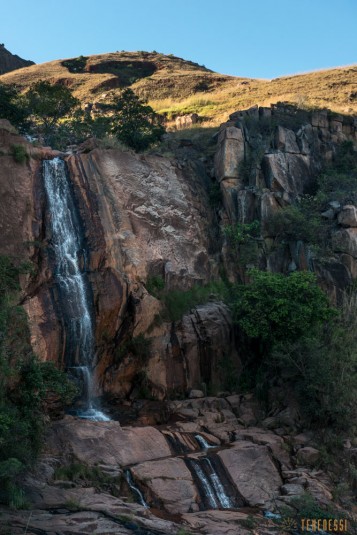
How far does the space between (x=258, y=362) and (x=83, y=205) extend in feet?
34.9

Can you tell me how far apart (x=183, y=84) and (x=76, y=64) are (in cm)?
1915

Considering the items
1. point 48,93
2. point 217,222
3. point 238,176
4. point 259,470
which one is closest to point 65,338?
point 259,470

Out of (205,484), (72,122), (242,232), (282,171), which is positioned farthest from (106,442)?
(72,122)

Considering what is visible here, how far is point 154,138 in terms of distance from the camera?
120 ft

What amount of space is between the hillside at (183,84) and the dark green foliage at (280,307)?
19759mm

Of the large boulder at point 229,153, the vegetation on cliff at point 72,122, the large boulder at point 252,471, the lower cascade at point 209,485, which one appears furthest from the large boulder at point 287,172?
the lower cascade at point 209,485

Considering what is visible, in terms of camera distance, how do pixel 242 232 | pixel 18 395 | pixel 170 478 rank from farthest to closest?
1. pixel 242 232
2. pixel 170 478
3. pixel 18 395

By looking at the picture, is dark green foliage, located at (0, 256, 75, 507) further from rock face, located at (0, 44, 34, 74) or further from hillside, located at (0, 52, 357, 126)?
rock face, located at (0, 44, 34, 74)

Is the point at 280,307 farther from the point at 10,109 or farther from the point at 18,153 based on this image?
the point at 10,109

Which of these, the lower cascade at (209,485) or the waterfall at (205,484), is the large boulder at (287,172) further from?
the waterfall at (205,484)

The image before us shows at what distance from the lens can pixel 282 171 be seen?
32125 mm

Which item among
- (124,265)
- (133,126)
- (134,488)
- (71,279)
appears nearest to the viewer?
(134,488)

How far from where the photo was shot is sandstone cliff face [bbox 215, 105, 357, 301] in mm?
27844

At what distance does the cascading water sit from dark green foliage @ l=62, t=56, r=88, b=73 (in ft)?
152
